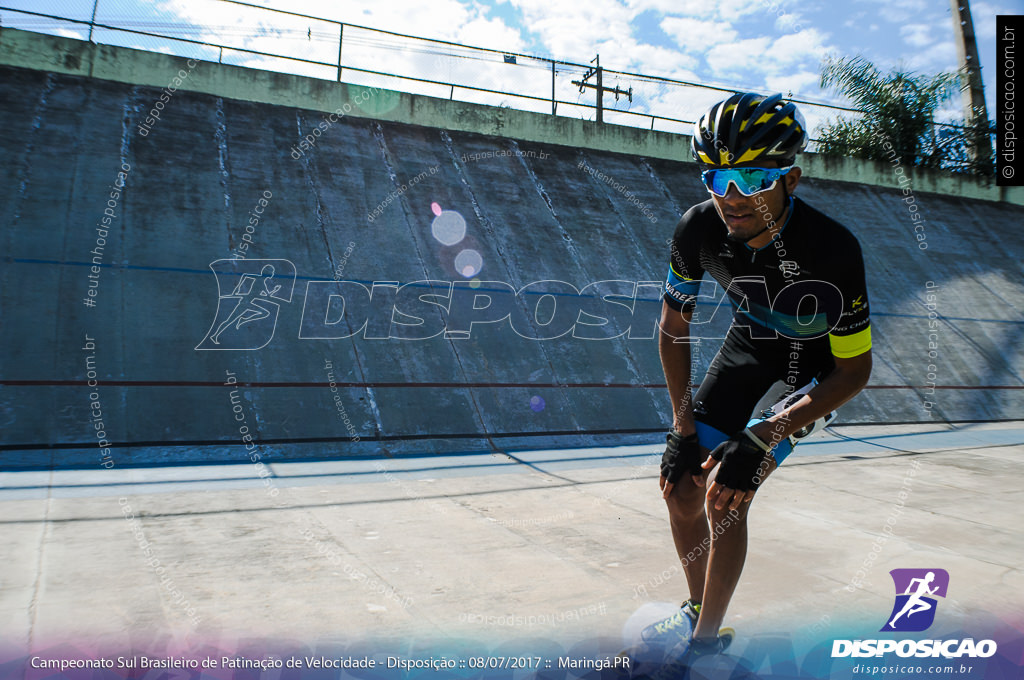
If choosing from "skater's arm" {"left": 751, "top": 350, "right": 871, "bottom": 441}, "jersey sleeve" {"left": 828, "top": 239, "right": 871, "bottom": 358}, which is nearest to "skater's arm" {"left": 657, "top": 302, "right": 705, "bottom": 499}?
"skater's arm" {"left": 751, "top": 350, "right": 871, "bottom": 441}

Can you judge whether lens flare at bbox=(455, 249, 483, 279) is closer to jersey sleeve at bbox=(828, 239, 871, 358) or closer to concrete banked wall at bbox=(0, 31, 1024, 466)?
concrete banked wall at bbox=(0, 31, 1024, 466)

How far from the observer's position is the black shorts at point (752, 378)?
2258 millimetres

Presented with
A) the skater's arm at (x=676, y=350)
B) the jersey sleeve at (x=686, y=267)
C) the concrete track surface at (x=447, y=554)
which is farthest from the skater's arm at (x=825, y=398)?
the concrete track surface at (x=447, y=554)

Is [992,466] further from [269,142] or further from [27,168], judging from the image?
[27,168]

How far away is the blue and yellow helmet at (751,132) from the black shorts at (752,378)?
629 mm

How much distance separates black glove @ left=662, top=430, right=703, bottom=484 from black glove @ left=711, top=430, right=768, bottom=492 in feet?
0.91

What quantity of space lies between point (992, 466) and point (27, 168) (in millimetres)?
10257

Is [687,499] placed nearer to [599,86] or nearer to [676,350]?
[676,350]

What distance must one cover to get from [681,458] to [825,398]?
0.50 m

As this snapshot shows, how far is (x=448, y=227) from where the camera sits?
8883 mm

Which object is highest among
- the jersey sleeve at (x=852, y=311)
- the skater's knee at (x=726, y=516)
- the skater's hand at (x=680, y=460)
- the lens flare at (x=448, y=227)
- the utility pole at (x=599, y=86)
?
the utility pole at (x=599, y=86)

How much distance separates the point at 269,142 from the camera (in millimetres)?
9320

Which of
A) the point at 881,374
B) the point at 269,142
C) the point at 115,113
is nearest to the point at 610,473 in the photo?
the point at 881,374

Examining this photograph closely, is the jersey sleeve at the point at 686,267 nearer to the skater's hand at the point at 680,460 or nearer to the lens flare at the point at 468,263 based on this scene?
the skater's hand at the point at 680,460
